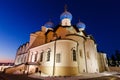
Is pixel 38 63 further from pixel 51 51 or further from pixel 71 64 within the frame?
pixel 71 64

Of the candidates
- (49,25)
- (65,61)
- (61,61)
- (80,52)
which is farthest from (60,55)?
(49,25)

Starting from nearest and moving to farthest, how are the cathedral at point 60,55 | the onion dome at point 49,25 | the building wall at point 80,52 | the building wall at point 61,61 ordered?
the building wall at point 61,61 → the cathedral at point 60,55 → the building wall at point 80,52 → the onion dome at point 49,25

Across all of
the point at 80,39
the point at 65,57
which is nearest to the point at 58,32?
the point at 80,39

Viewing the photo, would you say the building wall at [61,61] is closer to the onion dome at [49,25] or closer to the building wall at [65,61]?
the building wall at [65,61]

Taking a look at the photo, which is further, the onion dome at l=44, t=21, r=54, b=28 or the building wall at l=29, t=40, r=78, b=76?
the onion dome at l=44, t=21, r=54, b=28

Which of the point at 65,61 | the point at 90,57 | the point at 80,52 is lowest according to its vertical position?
the point at 65,61

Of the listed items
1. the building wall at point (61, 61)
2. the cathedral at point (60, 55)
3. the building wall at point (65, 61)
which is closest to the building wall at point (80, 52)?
the cathedral at point (60, 55)

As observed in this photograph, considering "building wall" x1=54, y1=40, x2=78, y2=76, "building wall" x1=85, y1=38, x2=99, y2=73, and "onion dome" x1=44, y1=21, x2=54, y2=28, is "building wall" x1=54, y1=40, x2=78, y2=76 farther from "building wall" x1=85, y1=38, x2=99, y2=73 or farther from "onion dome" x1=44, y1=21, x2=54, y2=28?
"onion dome" x1=44, y1=21, x2=54, y2=28

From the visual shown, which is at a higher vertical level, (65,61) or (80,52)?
(80,52)

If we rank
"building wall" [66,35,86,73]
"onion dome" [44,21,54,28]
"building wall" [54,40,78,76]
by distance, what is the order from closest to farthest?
"building wall" [54,40,78,76] → "building wall" [66,35,86,73] → "onion dome" [44,21,54,28]

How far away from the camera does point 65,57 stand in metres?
17.2

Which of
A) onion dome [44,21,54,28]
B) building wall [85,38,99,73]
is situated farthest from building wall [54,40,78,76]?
onion dome [44,21,54,28]

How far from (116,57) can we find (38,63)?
44930 mm

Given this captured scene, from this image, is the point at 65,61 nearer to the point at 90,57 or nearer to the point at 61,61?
the point at 61,61
